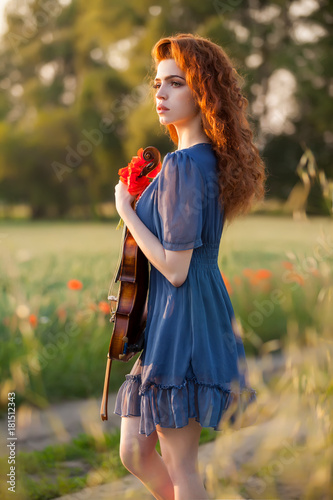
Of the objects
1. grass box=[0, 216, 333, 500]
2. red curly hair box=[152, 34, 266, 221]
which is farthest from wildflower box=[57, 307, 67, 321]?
red curly hair box=[152, 34, 266, 221]

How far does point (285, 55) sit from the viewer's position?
13.3 metres

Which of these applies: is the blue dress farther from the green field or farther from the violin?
the green field

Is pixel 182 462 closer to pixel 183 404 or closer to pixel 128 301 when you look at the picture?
pixel 183 404

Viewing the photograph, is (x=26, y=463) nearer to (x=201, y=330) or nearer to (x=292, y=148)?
(x=201, y=330)

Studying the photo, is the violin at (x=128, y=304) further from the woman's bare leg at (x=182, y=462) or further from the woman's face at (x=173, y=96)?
the woman's face at (x=173, y=96)

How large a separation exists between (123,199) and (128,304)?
36 centimetres

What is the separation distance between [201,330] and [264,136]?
1161 centimetres

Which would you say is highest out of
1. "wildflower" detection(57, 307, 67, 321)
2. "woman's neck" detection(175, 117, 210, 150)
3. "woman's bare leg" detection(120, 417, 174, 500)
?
"woman's neck" detection(175, 117, 210, 150)

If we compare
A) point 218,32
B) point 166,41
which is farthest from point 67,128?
point 166,41

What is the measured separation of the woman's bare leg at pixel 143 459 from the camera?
196 cm

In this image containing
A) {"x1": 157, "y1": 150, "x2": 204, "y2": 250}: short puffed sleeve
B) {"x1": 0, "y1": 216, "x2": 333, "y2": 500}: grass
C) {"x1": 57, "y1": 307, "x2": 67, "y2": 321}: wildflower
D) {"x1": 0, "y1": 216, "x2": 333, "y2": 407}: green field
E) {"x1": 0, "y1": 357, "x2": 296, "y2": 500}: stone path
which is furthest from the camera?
{"x1": 57, "y1": 307, "x2": 67, "y2": 321}: wildflower

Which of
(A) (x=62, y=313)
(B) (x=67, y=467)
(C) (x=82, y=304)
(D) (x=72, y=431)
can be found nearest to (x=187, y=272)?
(B) (x=67, y=467)

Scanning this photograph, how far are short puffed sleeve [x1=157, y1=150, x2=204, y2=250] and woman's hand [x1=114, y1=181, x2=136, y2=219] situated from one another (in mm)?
144

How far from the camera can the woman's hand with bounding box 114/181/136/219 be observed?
197 centimetres
